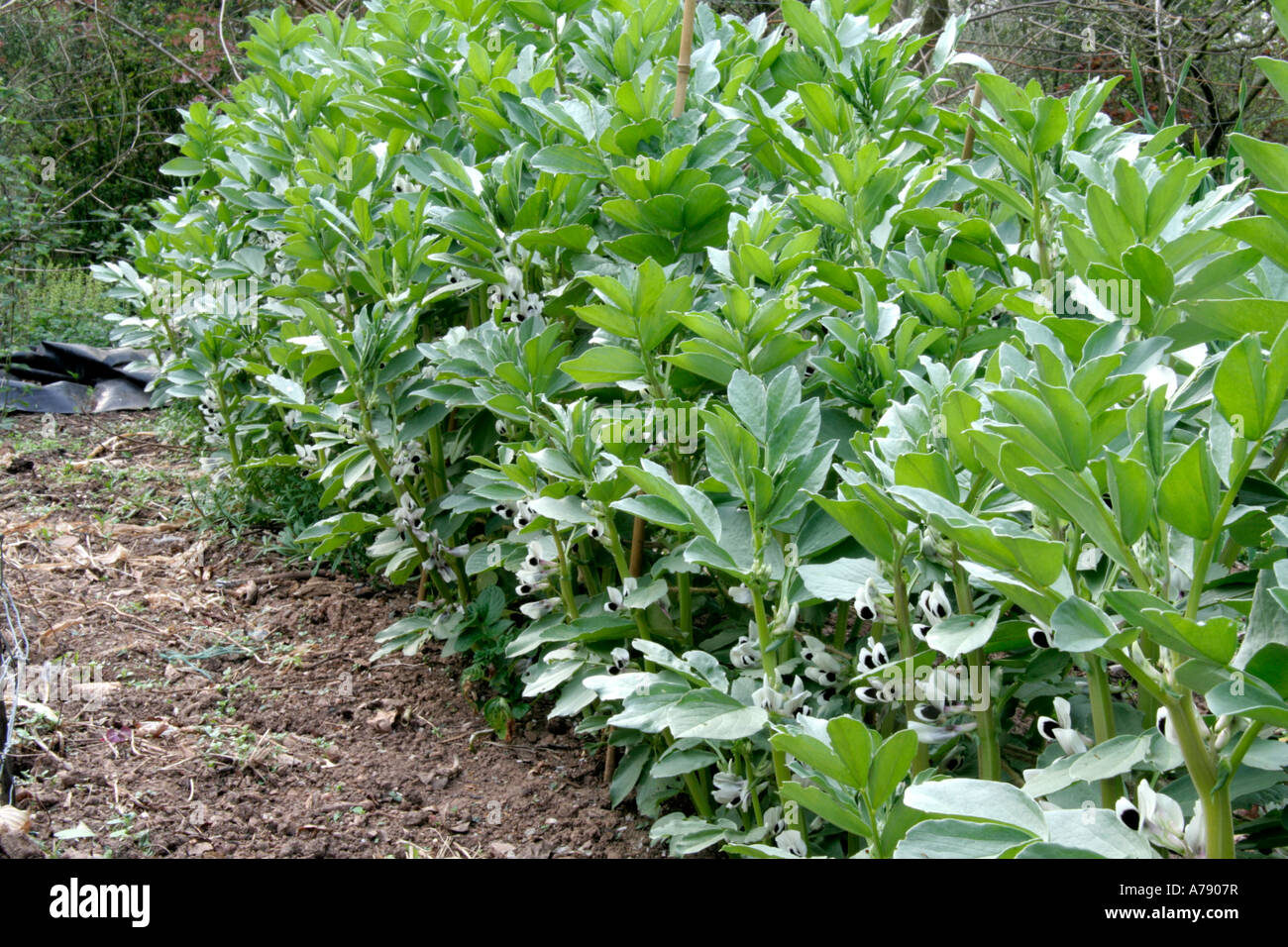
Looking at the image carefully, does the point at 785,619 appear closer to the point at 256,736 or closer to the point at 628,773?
the point at 628,773

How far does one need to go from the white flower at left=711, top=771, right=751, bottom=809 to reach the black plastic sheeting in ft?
17.4

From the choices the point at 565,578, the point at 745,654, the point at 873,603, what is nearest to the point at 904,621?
the point at 873,603

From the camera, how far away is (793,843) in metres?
1.52

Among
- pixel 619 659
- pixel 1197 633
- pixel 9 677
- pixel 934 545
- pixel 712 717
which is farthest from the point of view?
pixel 9 677

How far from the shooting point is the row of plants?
3.14 feet

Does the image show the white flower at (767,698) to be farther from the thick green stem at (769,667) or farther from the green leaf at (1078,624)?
the green leaf at (1078,624)

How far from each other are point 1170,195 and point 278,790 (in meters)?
2.11

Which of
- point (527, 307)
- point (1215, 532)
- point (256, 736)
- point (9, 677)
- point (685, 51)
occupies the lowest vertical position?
point (256, 736)

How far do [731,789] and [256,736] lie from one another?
55.5 inches

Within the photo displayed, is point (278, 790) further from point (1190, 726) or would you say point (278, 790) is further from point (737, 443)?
point (1190, 726)

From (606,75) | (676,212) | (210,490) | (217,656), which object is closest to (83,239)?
(210,490)

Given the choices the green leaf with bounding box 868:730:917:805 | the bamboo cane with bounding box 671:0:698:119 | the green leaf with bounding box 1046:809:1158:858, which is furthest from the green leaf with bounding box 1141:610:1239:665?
the bamboo cane with bounding box 671:0:698:119

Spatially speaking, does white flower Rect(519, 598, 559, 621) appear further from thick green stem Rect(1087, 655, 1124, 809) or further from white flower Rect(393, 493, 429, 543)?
thick green stem Rect(1087, 655, 1124, 809)

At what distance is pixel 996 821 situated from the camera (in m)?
0.89
